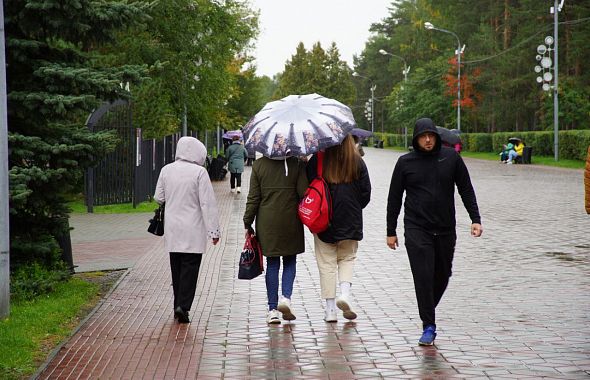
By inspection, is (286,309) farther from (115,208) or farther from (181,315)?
(115,208)

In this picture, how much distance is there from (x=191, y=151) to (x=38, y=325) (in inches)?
76.6

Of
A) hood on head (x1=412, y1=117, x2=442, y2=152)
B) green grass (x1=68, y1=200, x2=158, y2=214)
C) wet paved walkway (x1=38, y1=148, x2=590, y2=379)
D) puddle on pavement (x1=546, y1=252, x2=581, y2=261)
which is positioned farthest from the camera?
green grass (x1=68, y1=200, x2=158, y2=214)

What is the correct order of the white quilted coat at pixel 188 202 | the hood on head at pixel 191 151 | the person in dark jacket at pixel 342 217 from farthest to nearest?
the hood on head at pixel 191 151 → the white quilted coat at pixel 188 202 → the person in dark jacket at pixel 342 217

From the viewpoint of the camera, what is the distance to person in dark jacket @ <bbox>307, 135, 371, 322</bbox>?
8430 millimetres

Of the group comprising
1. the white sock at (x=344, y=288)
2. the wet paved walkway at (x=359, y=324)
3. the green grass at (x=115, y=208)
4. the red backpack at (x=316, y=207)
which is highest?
the red backpack at (x=316, y=207)

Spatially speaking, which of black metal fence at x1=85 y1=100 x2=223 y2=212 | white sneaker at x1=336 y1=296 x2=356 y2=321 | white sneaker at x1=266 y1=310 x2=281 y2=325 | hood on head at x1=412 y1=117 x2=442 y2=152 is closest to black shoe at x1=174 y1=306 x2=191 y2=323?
white sneaker at x1=266 y1=310 x2=281 y2=325

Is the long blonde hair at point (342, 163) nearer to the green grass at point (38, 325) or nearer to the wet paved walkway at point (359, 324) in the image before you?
the wet paved walkway at point (359, 324)

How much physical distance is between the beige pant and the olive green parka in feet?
0.65

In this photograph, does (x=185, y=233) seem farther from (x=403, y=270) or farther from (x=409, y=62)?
(x=409, y=62)

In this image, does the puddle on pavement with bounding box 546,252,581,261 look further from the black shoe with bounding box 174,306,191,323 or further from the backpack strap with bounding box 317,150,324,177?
the black shoe with bounding box 174,306,191,323

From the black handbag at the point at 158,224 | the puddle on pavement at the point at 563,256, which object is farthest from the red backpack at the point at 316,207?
the puddle on pavement at the point at 563,256

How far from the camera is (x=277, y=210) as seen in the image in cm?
847

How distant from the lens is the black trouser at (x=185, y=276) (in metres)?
8.67

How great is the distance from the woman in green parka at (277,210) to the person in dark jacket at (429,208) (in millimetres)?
1157
